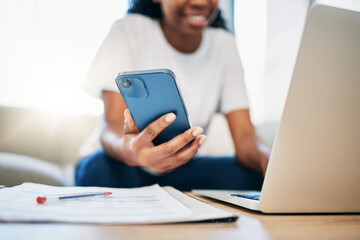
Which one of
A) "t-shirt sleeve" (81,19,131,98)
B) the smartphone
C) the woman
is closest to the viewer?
the smartphone

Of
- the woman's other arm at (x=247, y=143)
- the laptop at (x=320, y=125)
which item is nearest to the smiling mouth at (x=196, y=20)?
the woman's other arm at (x=247, y=143)

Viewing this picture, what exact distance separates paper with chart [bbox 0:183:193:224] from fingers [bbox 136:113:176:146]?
125mm

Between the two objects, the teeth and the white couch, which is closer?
the teeth

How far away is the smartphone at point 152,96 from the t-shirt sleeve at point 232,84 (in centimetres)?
58

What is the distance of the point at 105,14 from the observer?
63.3 inches

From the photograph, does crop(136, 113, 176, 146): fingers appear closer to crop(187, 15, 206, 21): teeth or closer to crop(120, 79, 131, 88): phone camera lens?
crop(120, 79, 131, 88): phone camera lens

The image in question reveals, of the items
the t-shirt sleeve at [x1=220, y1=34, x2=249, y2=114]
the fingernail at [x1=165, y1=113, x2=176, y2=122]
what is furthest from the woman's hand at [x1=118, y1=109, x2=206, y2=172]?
the t-shirt sleeve at [x1=220, y1=34, x2=249, y2=114]

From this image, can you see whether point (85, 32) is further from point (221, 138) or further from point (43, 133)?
point (221, 138)

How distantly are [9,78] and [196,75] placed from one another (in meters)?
1.27

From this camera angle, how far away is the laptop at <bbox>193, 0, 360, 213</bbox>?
0.33 meters

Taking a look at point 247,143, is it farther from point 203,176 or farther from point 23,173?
point 23,173

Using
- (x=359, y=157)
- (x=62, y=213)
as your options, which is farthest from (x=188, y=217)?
(x=359, y=157)

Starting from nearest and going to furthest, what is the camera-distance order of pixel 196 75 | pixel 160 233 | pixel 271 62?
pixel 160 233
pixel 196 75
pixel 271 62

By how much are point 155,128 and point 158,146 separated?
0.21 ft
